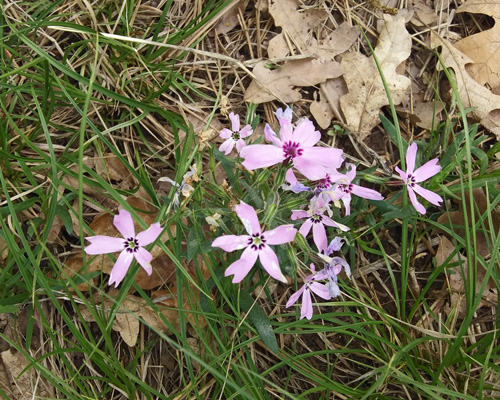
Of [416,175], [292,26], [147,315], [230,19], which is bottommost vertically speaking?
[147,315]

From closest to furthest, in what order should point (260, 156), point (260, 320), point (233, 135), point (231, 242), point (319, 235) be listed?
point (260, 156)
point (231, 242)
point (319, 235)
point (260, 320)
point (233, 135)

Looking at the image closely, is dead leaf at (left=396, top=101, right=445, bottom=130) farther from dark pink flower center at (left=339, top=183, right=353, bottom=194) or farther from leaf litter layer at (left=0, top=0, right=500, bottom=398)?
dark pink flower center at (left=339, top=183, right=353, bottom=194)

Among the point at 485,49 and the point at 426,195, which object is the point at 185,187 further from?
the point at 485,49

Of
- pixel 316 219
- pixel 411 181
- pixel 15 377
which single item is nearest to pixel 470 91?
pixel 411 181

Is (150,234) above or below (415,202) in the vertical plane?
above

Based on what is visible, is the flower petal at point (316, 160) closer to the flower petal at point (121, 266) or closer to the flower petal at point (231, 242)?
the flower petal at point (231, 242)

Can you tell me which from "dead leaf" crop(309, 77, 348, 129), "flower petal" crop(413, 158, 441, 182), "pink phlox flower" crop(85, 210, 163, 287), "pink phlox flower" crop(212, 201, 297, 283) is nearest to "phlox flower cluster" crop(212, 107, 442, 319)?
"pink phlox flower" crop(212, 201, 297, 283)

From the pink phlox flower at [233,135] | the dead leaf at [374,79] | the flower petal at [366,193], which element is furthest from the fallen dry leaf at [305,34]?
the flower petal at [366,193]
